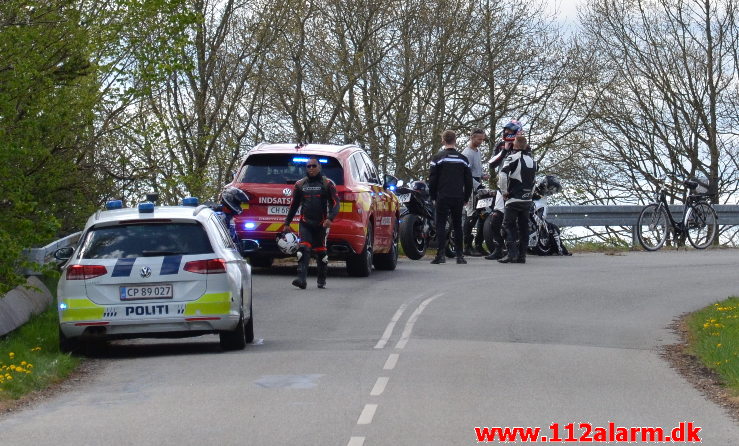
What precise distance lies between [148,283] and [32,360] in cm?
126

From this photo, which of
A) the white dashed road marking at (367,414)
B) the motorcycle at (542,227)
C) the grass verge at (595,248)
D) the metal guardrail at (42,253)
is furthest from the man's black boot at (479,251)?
the white dashed road marking at (367,414)

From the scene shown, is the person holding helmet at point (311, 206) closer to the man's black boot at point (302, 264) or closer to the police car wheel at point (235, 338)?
the man's black boot at point (302, 264)

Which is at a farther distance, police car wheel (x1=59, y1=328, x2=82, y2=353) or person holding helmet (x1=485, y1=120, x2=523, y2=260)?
person holding helmet (x1=485, y1=120, x2=523, y2=260)

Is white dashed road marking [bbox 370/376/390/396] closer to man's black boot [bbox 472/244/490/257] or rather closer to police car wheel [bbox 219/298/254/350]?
police car wheel [bbox 219/298/254/350]

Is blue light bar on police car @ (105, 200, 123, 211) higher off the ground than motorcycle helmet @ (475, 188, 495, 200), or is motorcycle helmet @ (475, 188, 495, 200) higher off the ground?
motorcycle helmet @ (475, 188, 495, 200)

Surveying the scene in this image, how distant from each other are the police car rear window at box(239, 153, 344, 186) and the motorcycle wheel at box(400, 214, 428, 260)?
4.39 meters

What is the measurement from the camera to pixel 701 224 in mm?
28203

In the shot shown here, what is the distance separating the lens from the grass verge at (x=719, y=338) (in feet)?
39.6

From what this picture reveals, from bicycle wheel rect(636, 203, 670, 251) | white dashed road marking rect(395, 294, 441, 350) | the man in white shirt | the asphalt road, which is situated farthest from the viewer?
bicycle wheel rect(636, 203, 670, 251)

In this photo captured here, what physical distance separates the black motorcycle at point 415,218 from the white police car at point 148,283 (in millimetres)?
10845

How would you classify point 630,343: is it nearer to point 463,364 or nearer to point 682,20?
point 463,364

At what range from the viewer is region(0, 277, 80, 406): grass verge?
1166 cm

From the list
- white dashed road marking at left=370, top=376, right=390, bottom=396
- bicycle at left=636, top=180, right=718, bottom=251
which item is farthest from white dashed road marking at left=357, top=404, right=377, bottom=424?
bicycle at left=636, top=180, right=718, bottom=251

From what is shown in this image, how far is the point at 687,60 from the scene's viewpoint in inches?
1759
